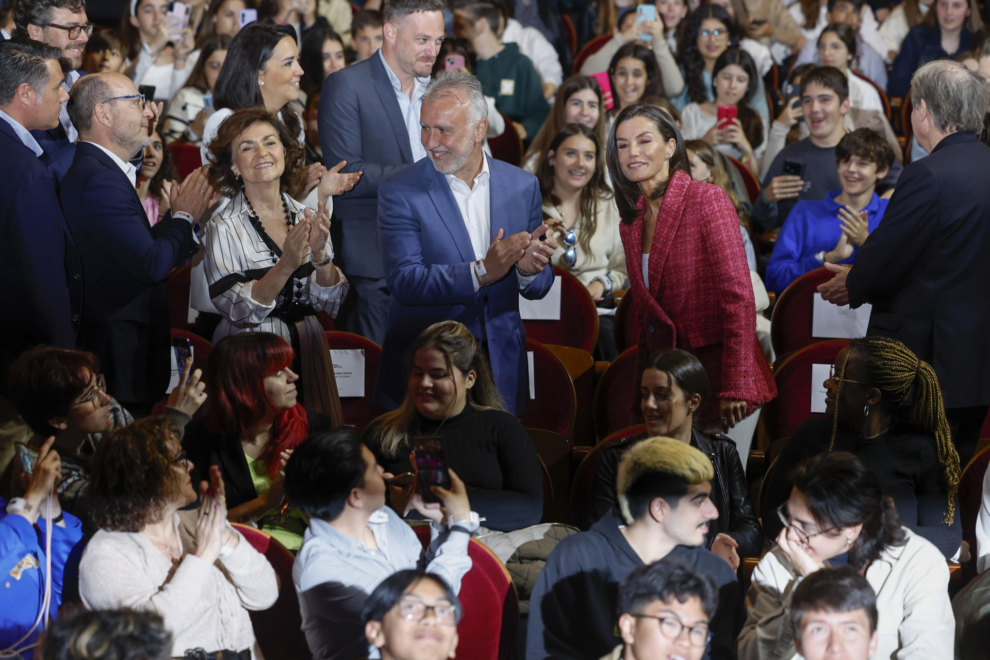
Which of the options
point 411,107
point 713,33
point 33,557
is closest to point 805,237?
point 411,107

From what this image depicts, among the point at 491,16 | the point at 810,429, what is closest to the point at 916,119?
the point at 810,429

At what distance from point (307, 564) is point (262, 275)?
1.13m

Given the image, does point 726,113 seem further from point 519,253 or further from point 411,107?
point 519,253

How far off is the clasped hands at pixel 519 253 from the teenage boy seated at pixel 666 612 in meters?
1.01

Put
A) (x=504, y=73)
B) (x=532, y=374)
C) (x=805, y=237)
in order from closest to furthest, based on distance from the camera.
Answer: (x=532, y=374)
(x=805, y=237)
(x=504, y=73)

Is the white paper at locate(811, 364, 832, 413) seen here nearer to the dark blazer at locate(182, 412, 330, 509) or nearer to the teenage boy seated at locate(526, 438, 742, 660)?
the teenage boy seated at locate(526, 438, 742, 660)

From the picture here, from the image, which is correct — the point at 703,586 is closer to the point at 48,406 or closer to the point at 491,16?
the point at 48,406

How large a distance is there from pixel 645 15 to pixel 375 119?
2.54 metres

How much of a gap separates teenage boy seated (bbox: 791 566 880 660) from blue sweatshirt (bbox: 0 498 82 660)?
1.48 m

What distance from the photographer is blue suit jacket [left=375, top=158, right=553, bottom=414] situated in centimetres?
282

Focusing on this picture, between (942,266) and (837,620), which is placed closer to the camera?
(837,620)

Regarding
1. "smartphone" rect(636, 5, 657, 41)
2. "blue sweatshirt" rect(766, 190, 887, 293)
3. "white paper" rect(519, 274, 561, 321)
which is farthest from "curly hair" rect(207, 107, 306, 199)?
"smartphone" rect(636, 5, 657, 41)

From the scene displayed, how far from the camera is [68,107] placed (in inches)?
114

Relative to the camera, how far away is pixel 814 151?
460 cm
